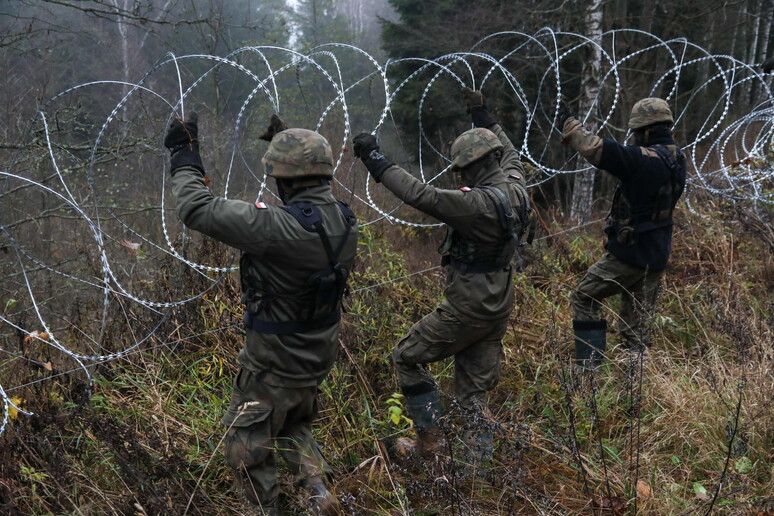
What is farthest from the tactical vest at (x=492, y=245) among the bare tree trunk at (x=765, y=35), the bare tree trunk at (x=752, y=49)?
the bare tree trunk at (x=752, y=49)

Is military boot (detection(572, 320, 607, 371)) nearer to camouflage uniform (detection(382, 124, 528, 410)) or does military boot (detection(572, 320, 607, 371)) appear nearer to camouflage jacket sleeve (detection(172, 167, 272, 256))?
camouflage uniform (detection(382, 124, 528, 410))

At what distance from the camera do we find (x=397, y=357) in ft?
14.1

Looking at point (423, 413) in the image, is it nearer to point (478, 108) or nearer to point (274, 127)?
point (274, 127)

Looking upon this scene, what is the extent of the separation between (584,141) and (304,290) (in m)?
2.75

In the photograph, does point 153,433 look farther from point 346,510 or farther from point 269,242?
point 269,242

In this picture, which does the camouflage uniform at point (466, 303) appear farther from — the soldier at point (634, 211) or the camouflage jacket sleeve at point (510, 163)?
the soldier at point (634, 211)

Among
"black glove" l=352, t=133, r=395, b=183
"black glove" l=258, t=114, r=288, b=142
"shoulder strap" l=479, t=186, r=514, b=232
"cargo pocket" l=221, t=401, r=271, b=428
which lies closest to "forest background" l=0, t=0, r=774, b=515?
"cargo pocket" l=221, t=401, r=271, b=428

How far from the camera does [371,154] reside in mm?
4027

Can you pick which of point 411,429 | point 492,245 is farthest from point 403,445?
point 492,245

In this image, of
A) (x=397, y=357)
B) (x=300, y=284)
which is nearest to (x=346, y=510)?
(x=397, y=357)

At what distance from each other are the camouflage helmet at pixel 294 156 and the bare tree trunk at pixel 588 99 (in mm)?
7303

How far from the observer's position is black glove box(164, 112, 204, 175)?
3.32 metres

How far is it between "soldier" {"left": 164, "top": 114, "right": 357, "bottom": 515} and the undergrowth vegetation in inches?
14.9

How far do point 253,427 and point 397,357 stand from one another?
4.04ft
